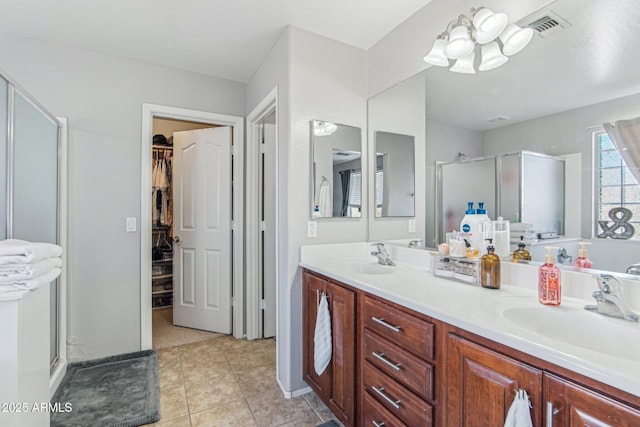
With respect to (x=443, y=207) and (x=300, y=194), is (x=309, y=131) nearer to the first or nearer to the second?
(x=300, y=194)

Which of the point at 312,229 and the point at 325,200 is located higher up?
the point at 325,200

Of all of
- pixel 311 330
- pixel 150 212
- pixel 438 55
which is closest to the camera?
pixel 438 55

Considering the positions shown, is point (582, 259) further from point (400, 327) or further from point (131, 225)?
point (131, 225)

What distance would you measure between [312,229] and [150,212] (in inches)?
56.1

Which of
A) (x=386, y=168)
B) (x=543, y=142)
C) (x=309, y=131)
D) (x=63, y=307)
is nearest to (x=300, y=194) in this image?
(x=309, y=131)

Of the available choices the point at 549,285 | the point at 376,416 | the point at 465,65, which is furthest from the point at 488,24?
the point at 376,416

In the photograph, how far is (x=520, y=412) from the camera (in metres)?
0.74

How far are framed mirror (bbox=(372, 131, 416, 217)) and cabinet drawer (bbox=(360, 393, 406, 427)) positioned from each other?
3.60ft

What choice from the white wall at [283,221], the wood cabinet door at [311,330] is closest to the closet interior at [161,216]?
the white wall at [283,221]

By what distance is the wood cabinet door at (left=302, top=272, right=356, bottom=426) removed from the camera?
57.8 inches

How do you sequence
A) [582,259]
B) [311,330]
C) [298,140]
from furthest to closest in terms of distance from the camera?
[298,140] < [311,330] < [582,259]

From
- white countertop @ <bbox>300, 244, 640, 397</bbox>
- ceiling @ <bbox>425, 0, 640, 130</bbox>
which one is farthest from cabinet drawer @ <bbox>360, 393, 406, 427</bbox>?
ceiling @ <bbox>425, 0, 640, 130</bbox>

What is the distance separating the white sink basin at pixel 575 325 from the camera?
861 mm

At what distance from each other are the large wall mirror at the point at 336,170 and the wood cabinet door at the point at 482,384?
1.24m
